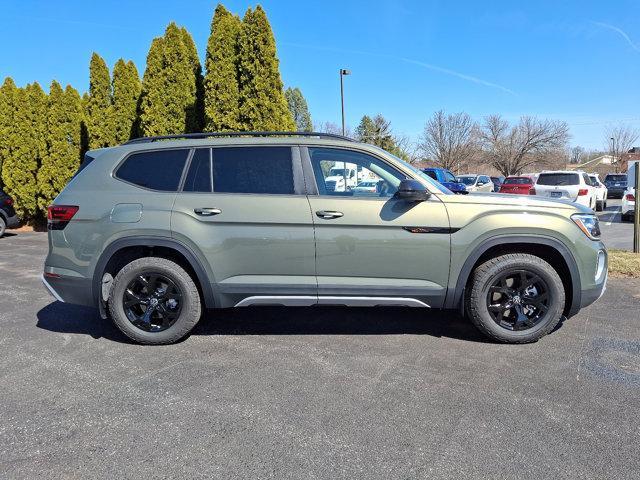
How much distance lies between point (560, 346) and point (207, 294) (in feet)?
10.6

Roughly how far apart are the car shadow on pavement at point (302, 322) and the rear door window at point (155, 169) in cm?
151

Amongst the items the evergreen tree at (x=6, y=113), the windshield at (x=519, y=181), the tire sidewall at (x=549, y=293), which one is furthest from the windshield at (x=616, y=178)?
the evergreen tree at (x=6, y=113)

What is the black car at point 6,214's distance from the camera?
38.1ft

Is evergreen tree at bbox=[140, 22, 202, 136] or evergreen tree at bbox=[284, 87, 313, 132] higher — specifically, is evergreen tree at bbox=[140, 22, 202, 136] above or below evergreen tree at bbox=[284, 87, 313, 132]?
below

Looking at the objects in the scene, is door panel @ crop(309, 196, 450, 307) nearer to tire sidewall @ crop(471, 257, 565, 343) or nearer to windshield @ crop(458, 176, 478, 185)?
tire sidewall @ crop(471, 257, 565, 343)

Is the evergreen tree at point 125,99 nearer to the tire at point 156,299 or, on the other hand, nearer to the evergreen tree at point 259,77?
the evergreen tree at point 259,77

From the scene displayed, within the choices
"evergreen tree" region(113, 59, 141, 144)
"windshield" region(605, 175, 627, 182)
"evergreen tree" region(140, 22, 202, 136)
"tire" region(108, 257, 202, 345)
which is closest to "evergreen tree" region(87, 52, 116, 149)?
"evergreen tree" region(113, 59, 141, 144)

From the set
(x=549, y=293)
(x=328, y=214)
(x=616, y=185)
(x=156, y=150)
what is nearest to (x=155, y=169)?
(x=156, y=150)

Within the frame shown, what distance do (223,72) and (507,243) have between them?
873cm

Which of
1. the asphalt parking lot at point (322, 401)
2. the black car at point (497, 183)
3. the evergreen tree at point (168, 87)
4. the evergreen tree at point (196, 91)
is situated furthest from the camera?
the black car at point (497, 183)

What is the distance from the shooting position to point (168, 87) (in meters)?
11.3

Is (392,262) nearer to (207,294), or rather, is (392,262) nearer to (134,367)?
(207,294)

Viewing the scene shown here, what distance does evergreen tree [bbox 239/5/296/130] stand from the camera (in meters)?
10.1

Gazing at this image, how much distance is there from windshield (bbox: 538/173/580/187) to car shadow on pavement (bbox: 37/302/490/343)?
1214cm
